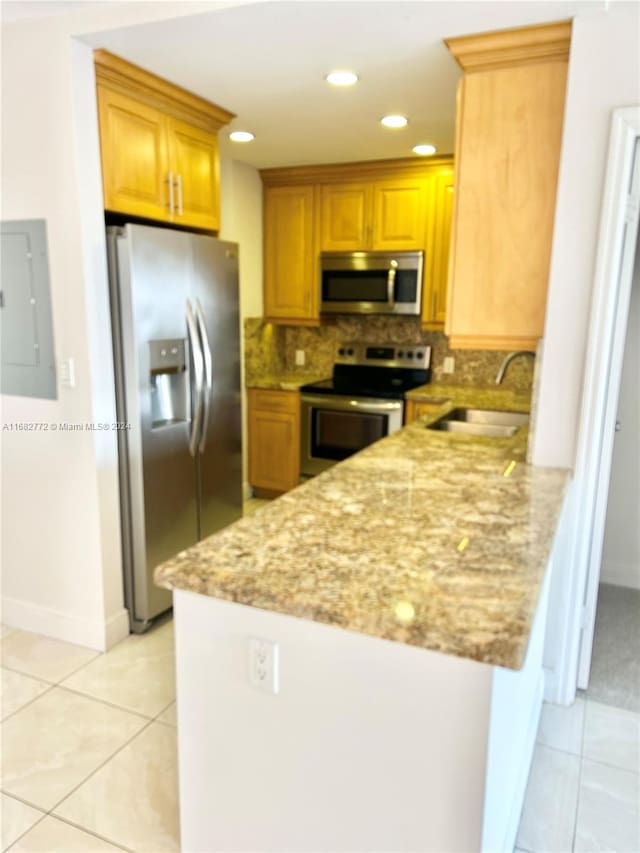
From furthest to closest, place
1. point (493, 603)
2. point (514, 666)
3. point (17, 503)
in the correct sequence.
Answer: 1. point (17, 503)
2. point (493, 603)
3. point (514, 666)

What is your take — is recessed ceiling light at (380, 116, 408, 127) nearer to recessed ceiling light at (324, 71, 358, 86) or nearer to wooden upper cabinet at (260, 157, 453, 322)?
recessed ceiling light at (324, 71, 358, 86)

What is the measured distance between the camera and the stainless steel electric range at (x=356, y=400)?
3955 millimetres

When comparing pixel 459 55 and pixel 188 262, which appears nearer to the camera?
pixel 459 55

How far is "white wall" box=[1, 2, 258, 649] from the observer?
7.37 feet

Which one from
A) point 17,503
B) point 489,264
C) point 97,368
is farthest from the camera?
point 17,503

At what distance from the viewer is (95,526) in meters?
2.54

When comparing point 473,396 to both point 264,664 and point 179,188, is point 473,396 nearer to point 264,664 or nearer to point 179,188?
point 179,188

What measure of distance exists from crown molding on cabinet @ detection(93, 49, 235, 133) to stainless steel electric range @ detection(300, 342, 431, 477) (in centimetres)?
181

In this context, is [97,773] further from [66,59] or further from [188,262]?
[66,59]

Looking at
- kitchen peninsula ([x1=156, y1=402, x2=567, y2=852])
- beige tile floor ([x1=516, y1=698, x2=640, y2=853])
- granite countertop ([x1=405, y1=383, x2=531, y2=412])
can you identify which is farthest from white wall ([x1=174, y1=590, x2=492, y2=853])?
granite countertop ([x1=405, y1=383, x2=531, y2=412])

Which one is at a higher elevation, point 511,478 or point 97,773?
point 511,478

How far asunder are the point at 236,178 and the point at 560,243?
2.70 metres

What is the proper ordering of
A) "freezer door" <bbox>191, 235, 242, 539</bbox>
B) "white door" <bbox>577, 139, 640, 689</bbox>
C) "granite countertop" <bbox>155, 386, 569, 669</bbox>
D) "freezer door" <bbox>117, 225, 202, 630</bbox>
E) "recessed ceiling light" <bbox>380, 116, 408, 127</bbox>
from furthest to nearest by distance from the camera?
"recessed ceiling light" <bbox>380, 116, 408, 127</bbox> → "freezer door" <bbox>191, 235, 242, 539</bbox> → "freezer door" <bbox>117, 225, 202, 630</bbox> → "white door" <bbox>577, 139, 640, 689</bbox> → "granite countertop" <bbox>155, 386, 569, 669</bbox>

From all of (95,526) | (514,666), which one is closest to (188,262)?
(95,526)
